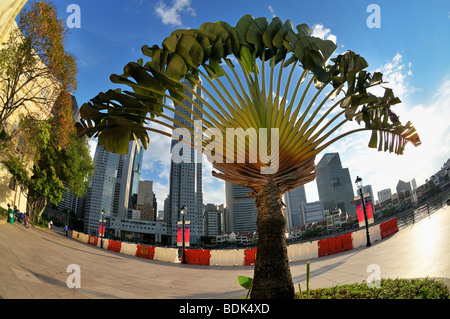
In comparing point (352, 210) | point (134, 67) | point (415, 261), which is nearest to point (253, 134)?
point (134, 67)

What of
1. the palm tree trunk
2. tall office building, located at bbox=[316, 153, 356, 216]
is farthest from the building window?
the palm tree trunk

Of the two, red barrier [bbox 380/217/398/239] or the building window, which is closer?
red barrier [bbox 380/217/398/239]

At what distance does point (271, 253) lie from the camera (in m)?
3.00

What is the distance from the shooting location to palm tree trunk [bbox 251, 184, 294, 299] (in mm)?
2828

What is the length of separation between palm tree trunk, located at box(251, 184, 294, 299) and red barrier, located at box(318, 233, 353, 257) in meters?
12.7

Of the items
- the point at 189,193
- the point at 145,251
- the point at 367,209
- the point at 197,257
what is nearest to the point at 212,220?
the point at 189,193

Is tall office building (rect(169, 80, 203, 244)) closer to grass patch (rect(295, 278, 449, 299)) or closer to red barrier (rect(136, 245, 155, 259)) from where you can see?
red barrier (rect(136, 245, 155, 259))

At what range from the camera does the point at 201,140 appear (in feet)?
11.9

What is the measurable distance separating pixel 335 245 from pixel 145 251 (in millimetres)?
14765

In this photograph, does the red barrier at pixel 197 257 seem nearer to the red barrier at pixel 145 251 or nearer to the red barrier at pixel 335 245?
the red barrier at pixel 145 251

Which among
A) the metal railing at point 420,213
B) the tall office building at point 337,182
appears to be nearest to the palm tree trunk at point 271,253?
the metal railing at point 420,213

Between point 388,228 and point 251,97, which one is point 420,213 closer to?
point 388,228

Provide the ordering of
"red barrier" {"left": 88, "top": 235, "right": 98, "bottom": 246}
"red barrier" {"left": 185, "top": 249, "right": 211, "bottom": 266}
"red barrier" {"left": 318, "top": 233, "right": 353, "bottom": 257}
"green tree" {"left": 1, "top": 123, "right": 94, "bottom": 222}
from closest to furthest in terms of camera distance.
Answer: "red barrier" {"left": 318, "top": 233, "right": 353, "bottom": 257} → "red barrier" {"left": 185, "top": 249, "right": 211, "bottom": 266} → "green tree" {"left": 1, "top": 123, "right": 94, "bottom": 222} → "red barrier" {"left": 88, "top": 235, "right": 98, "bottom": 246}

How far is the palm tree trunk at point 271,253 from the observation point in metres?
2.83
